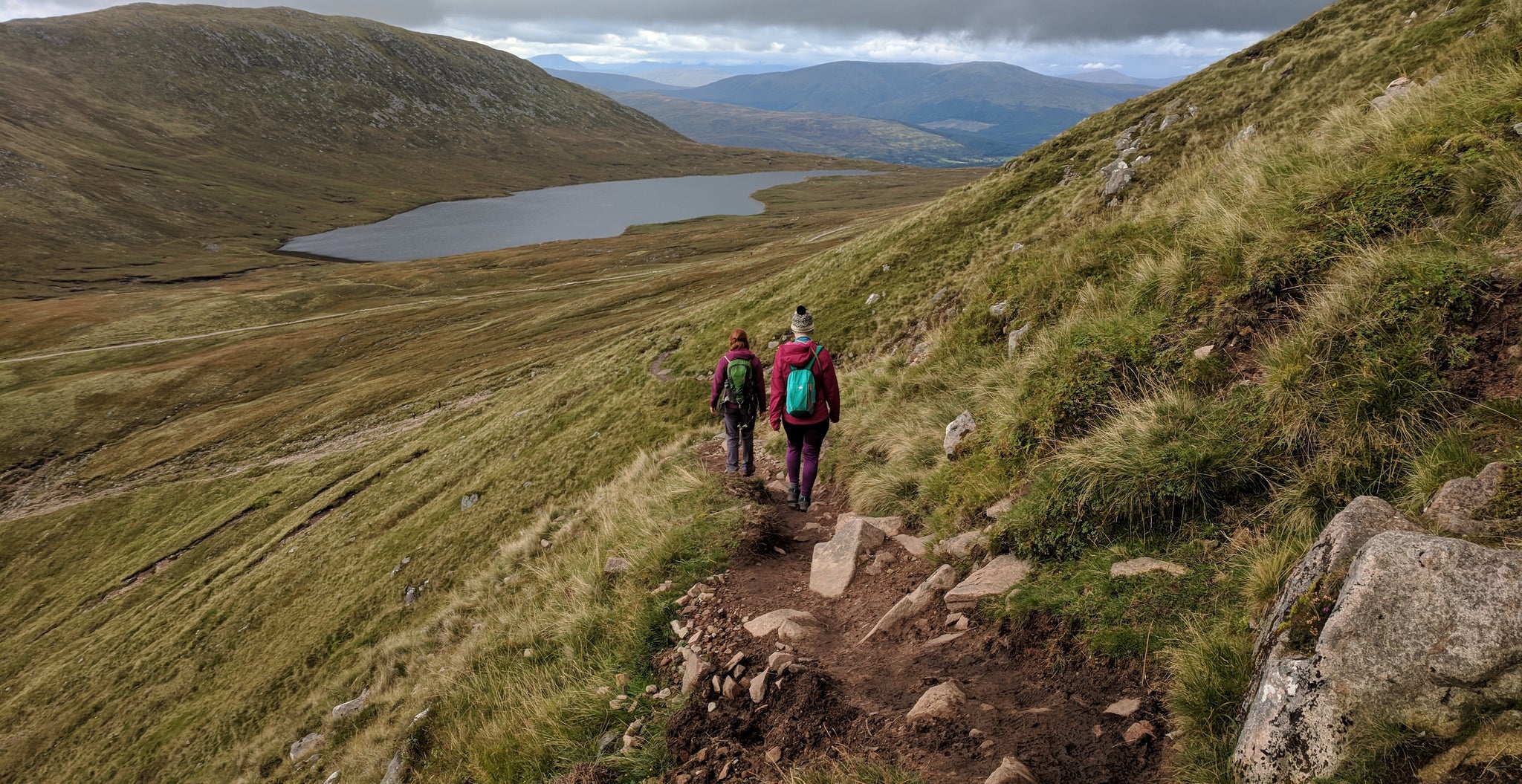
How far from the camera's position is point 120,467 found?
55.3m

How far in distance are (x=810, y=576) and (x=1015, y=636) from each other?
329 cm

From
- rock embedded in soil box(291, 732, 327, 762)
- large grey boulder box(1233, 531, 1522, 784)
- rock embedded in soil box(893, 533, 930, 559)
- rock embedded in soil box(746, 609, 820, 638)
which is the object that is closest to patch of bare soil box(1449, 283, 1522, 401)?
large grey boulder box(1233, 531, 1522, 784)

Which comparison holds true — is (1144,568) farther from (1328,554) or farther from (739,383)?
(739,383)

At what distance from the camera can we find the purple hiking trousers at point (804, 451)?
11.7 meters

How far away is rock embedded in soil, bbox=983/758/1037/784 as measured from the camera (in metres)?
4.70

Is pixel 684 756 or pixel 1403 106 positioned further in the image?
pixel 1403 106

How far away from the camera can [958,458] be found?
988cm

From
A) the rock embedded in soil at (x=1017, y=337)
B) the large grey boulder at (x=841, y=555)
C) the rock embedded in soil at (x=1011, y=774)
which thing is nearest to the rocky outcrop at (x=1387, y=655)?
the rock embedded in soil at (x=1011, y=774)

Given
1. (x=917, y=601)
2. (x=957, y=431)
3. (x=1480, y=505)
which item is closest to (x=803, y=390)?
(x=957, y=431)

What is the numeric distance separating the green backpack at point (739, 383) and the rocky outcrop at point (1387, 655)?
10.8 m

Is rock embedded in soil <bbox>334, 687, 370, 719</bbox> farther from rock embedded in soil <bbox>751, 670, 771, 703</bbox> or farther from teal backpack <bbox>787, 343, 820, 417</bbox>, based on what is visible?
rock embedded in soil <bbox>751, 670, 771, 703</bbox>

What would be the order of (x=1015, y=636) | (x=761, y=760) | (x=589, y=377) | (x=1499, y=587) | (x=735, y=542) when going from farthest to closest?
(x=589, y=377) → (x=735, y=542) → (x=1015, y=636) → (x=761, y=760) → (x=1499, y=587)

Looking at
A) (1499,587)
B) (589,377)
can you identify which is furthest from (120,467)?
(1499,587)

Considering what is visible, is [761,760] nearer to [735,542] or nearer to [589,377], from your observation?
[735,542]
